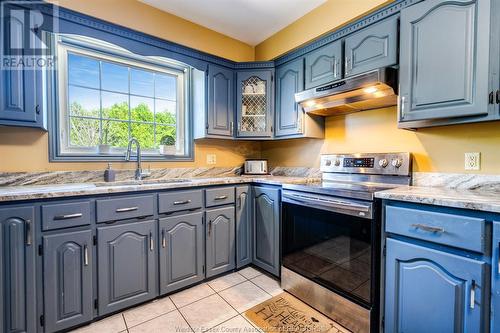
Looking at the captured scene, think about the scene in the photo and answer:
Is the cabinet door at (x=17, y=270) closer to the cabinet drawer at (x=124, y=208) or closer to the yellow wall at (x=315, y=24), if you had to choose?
the cabinet drawer at (x=124, y=208)

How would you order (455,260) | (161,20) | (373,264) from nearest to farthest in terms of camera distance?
(455,260) < (373,264) < (161,20)

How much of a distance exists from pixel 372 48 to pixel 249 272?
223 cm

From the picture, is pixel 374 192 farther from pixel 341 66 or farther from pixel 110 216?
pixel 110 216

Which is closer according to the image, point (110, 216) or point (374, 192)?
point (374, 192)

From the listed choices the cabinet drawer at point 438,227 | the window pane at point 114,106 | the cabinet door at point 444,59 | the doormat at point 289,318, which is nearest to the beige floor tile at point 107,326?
the doormat at point 289,318

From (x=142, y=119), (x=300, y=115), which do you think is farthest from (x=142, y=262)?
(x=300, y=115)

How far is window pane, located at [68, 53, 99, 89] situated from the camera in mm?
2025

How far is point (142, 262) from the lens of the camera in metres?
1.74

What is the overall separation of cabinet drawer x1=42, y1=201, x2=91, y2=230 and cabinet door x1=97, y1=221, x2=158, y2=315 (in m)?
0.14

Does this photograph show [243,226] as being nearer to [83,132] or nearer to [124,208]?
[124,208]

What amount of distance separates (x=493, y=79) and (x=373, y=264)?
4.00 ft

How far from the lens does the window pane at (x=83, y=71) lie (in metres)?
2.03

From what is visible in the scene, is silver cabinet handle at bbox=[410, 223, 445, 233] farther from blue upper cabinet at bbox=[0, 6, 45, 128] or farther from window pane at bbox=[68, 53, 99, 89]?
window pane at bbox=[68, 53, 99, 89]

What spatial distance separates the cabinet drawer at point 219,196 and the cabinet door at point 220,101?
2.27 feet
